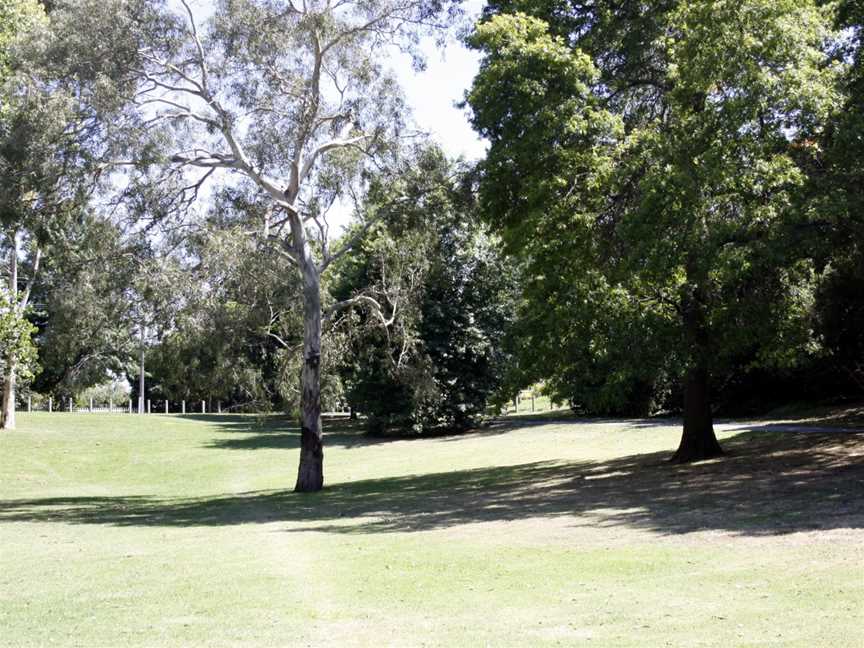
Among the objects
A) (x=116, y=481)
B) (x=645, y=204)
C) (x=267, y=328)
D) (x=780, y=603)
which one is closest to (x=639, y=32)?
(x=645, y=204)

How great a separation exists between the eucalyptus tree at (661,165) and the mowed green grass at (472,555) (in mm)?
3824

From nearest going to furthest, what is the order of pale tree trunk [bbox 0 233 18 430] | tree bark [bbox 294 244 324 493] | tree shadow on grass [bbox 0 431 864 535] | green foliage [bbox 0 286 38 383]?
tree shadow on grass [bbox 0 431 864 535] < tree bark [bbox 294 244 324 493] < green foliage [bbox 0 286 38 383] < pale tree trunk [bbox 0 233 18 430]

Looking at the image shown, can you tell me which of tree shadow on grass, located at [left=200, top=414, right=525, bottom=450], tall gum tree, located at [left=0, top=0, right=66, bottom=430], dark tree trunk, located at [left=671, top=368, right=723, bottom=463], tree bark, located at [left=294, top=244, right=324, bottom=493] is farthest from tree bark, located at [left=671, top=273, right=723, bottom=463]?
tree shadow on grass, located at [left=200, top=414, right=525, bottom=450]

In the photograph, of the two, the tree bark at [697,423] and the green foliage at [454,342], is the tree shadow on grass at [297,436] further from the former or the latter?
the tree bark at [697,423]

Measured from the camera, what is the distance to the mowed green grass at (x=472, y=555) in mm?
8695

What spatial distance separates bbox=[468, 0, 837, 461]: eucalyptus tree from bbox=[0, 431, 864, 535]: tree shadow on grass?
2.64 metres

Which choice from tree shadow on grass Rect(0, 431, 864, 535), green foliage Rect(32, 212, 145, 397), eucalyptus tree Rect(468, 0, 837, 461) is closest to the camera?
tree shadow on grass Rect(0, 431, 864, 535)

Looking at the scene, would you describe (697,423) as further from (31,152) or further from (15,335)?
(15,335)

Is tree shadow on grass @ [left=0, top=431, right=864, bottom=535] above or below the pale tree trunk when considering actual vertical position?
below

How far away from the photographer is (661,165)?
65.1ft

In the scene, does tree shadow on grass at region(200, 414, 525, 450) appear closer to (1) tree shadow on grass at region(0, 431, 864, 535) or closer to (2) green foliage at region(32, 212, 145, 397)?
(1) tree shadow on grass at region(0, 431, 864, 535)

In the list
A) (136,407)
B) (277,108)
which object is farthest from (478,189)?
(136,407)

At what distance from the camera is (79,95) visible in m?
23.4

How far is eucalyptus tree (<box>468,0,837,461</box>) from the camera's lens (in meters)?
18.6
